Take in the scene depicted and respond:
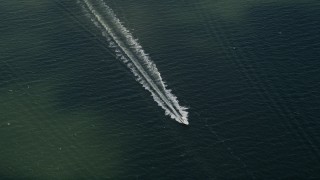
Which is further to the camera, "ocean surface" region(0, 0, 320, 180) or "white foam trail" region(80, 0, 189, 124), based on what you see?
"white foam trail" region(80, 0, 189, 124)

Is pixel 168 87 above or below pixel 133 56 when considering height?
below

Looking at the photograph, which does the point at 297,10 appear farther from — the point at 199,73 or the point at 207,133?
the point at 207,133

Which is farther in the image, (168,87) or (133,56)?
(133,56)

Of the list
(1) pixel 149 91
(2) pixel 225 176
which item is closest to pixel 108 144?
(1) pixel 149 91

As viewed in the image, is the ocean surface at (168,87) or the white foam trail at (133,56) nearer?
the ocean surface at (168,87)
